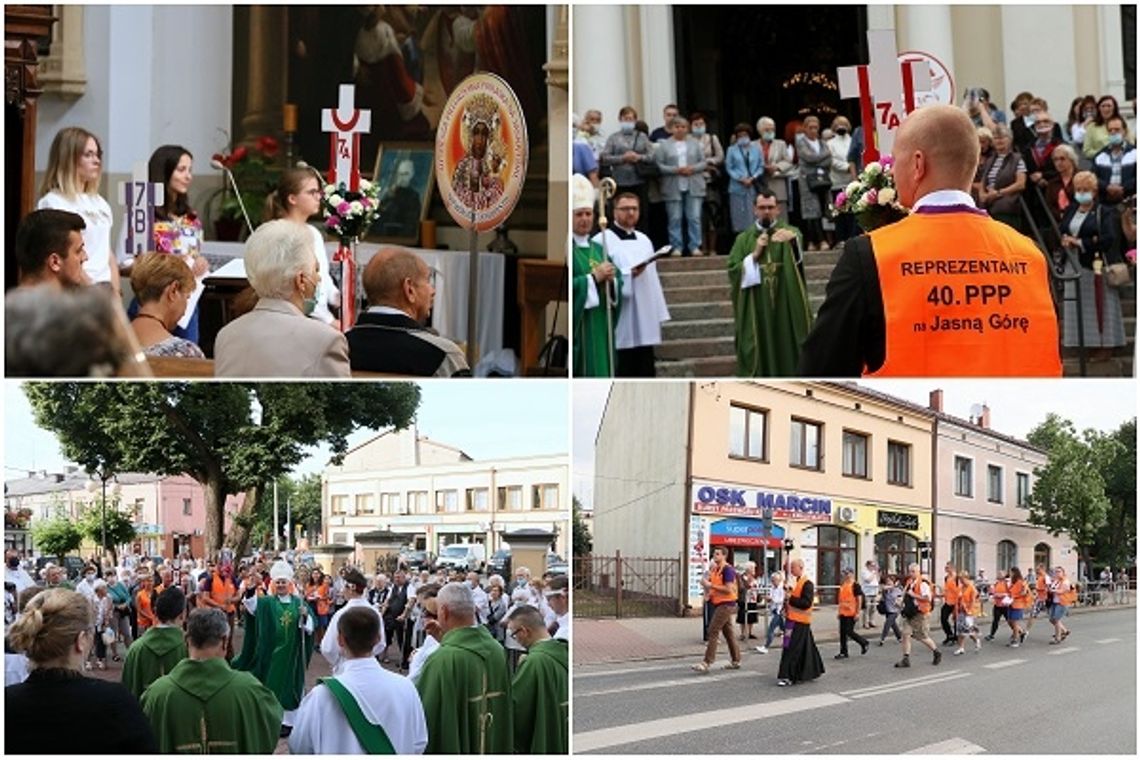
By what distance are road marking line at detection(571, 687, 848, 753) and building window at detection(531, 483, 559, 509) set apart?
2.68ft

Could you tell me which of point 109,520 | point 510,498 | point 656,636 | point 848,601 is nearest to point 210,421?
point 109,520

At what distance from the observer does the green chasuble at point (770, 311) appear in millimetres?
8383

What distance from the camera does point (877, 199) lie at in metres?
6.51

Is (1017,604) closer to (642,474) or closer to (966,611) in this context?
(966,611)

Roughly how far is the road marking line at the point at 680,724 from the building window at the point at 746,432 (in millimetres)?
894

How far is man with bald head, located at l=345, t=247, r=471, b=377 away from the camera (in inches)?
244

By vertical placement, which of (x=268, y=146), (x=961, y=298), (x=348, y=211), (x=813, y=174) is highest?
(x=268, y=146)

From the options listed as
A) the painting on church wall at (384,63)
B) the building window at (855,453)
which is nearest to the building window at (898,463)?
the building window at (855,453)

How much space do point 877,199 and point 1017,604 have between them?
5.21ft

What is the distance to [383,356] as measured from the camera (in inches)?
244

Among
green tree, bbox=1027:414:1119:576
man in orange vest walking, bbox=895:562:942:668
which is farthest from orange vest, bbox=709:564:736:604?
green tree, bbox=1027:414:1119:576

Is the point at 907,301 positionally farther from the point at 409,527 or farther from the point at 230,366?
the point at 230,366

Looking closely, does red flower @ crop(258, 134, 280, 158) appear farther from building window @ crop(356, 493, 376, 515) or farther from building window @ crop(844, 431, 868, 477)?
building window @ crop(844, 431, 868, 477)

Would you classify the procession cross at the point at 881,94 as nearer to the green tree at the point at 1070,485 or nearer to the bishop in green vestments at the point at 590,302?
the green tree at the point at 1070,485
